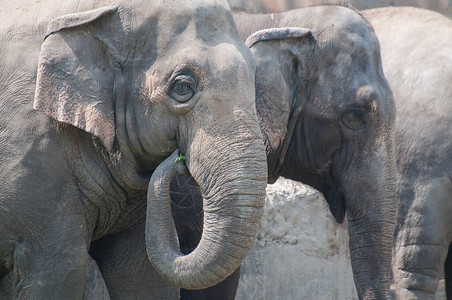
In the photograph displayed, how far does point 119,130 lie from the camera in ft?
12.9

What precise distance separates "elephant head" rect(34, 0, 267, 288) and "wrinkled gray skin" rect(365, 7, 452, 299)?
2.26m

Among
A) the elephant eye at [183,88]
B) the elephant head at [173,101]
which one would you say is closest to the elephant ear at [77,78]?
the elephant head at [173,101]

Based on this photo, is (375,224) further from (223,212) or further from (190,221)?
(223,212)

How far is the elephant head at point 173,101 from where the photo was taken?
3.70 meters

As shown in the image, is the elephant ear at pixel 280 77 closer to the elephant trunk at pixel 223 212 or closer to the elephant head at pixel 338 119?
the elephant head at pixel 338 119

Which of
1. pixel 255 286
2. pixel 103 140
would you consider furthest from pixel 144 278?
pixel 255 286

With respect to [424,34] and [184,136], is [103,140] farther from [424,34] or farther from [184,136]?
[424,34]

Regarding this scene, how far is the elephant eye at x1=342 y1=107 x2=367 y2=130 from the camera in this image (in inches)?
199

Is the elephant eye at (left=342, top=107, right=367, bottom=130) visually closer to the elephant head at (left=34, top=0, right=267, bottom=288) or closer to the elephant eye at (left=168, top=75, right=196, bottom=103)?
the elephant head at (left=34, top=0, right=267, bottom=288)

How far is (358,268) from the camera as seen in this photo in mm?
4992

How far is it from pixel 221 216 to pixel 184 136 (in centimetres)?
36

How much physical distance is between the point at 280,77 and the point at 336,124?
382 millimetres

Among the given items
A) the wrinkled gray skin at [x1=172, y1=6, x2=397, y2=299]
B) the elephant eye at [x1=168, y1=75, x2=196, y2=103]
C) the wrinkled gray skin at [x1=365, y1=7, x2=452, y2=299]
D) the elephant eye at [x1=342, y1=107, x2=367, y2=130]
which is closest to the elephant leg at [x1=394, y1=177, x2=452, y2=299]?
the wrinkled gray skin at [x1=365, y1=7, x2=452, y2=299]

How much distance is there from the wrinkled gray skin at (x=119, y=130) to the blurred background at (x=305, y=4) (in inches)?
134
